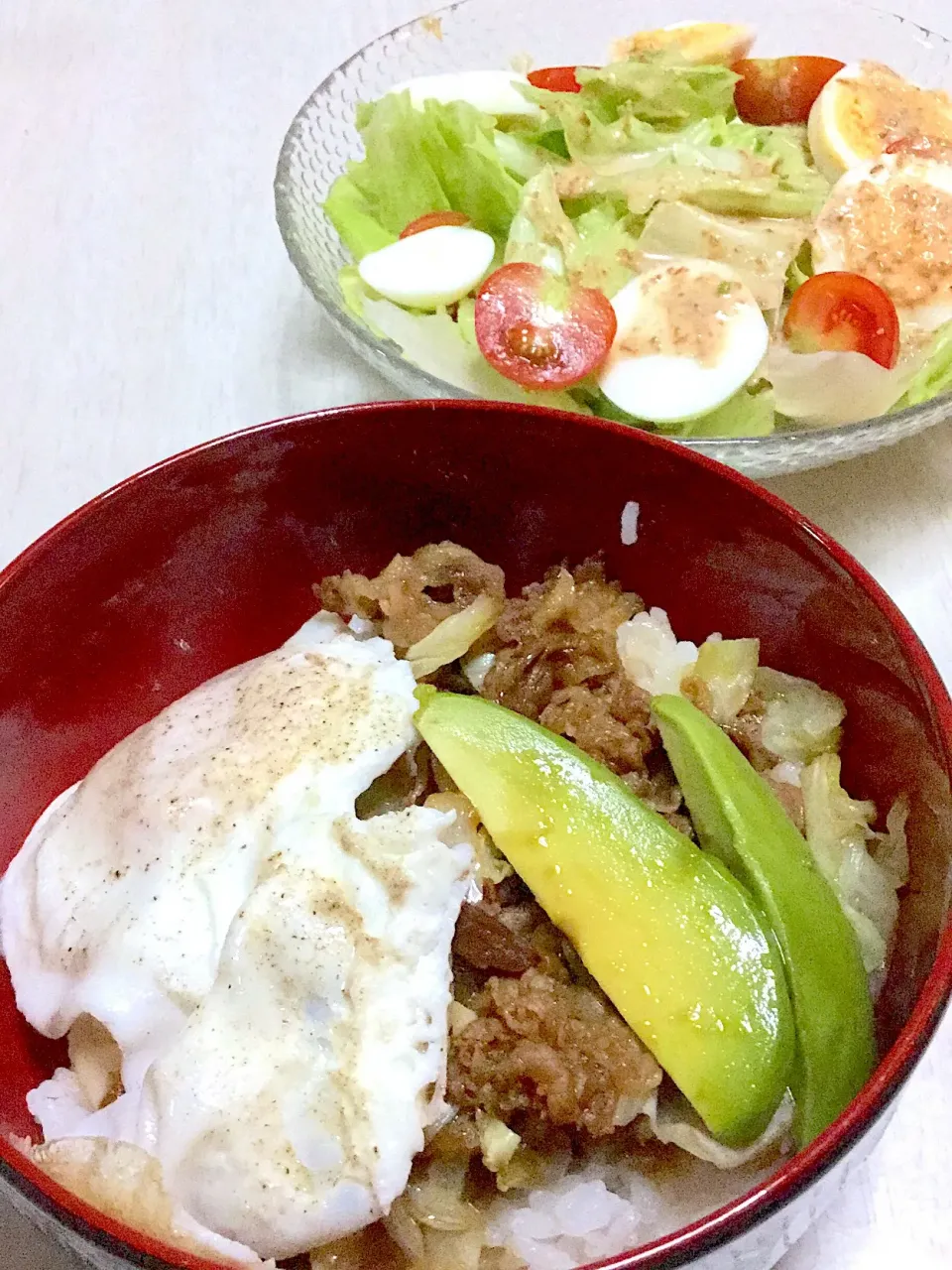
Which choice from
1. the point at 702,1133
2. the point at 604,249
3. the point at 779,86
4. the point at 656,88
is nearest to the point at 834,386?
the point at 604,249

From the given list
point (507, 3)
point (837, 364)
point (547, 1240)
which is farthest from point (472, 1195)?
point (507, 3)

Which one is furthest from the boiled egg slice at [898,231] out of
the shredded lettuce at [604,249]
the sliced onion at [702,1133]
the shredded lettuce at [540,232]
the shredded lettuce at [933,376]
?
the sliced onion at [702,1133]

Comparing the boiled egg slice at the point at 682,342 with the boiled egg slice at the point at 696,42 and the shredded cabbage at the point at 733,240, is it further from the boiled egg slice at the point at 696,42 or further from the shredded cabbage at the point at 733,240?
the boiled egg slice at the point at 696,42

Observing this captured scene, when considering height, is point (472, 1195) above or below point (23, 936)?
below

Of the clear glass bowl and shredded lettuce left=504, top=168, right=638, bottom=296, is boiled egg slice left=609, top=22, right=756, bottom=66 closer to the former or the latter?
the clear glass bowl

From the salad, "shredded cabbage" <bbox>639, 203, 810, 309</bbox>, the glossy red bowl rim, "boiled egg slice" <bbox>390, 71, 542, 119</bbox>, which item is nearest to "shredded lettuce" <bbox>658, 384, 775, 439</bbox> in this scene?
the salad

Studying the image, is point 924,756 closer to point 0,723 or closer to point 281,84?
point 0,723
